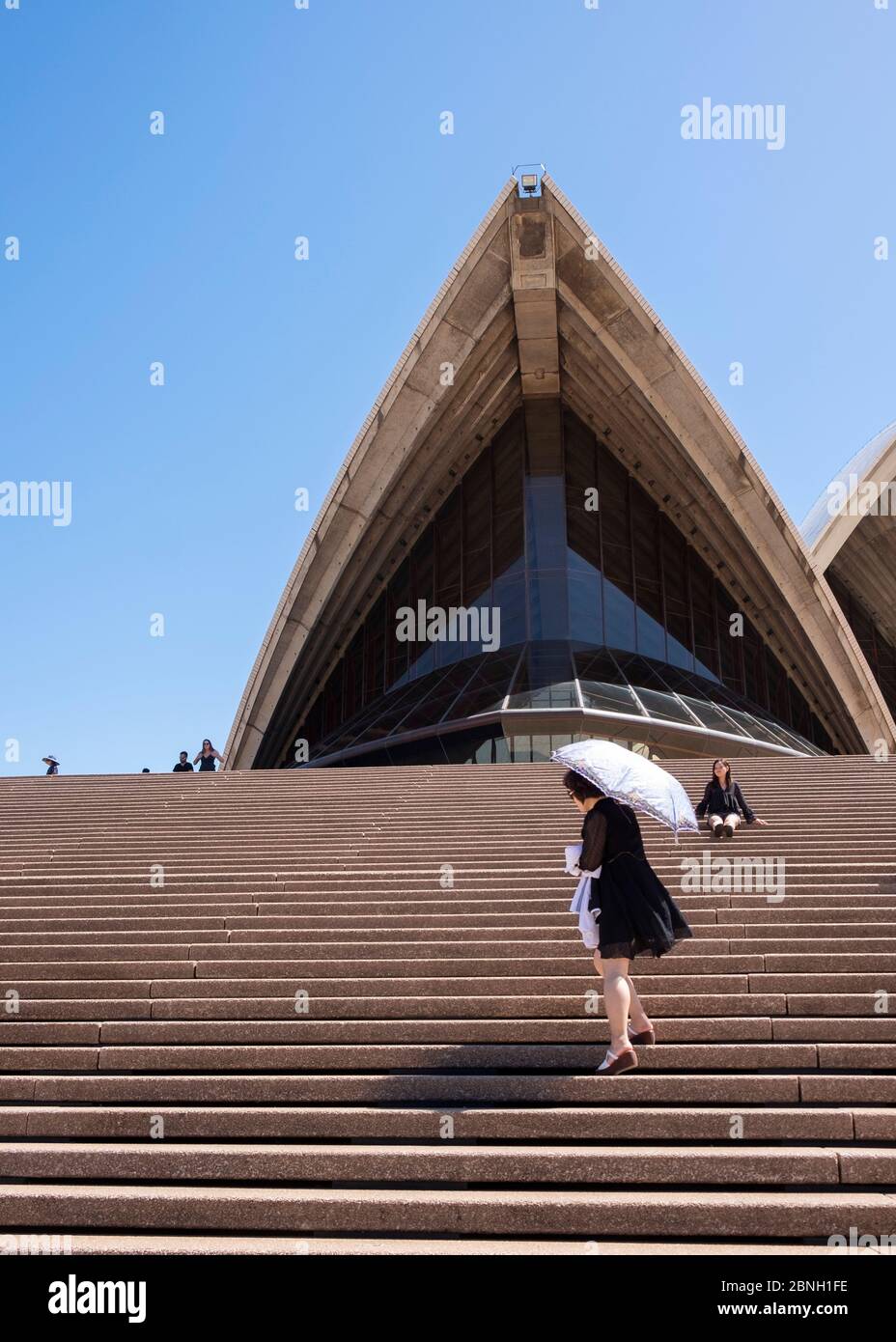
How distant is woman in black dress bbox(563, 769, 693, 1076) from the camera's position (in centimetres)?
437

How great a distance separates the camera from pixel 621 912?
4.44m

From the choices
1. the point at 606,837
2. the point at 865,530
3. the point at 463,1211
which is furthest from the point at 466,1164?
the point at 865,530

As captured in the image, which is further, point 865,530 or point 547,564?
point 865,530

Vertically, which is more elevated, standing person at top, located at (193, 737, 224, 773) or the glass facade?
the glass facade

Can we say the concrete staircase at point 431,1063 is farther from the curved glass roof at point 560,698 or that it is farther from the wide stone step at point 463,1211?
the curved glass roof at point 560,698

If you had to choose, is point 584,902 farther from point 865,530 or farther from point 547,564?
point 865,530

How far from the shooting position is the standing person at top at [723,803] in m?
8.88

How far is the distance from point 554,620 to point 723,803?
524 inches

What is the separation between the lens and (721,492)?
22.4m

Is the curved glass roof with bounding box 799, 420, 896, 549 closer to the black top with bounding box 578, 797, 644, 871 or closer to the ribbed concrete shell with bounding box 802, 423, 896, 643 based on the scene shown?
the ribbed concrete shell with bounding box 802, 423, 896, 643

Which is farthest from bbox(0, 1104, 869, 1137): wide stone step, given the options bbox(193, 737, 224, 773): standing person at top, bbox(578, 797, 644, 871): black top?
bbox(193, 737, 224, 773): standing person at top

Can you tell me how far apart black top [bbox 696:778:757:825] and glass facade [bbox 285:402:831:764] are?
388 inches
